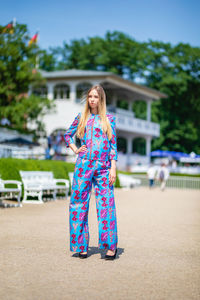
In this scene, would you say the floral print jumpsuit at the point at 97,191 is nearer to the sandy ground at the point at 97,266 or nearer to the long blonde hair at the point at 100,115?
the long blonde hair at the point at 100,115

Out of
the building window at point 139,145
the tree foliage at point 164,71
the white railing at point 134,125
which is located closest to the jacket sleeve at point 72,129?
the white railing at point 134,125

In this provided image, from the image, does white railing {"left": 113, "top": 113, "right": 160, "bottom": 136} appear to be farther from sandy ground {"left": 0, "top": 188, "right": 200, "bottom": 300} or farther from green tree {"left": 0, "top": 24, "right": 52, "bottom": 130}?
sandy ground {"left": 0, "top": 188, "right": 200, "bottom": 300}

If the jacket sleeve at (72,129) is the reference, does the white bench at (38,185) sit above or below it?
below

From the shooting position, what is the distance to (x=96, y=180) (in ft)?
18.4

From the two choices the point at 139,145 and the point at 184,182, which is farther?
the point at 139,145

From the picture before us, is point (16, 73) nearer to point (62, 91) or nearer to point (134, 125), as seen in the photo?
point (62, 91)

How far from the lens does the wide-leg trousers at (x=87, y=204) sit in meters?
5.54

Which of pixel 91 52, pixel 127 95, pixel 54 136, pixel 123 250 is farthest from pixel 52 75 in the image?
pixel 123 250

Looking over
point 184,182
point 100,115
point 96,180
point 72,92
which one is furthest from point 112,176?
point 72,92

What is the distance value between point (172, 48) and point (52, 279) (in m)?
55.4

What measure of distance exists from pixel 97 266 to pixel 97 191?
2.88 feet

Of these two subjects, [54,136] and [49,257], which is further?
[54,136]

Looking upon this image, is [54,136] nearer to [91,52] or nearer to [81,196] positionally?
[91,52]

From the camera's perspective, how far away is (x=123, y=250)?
648cm
